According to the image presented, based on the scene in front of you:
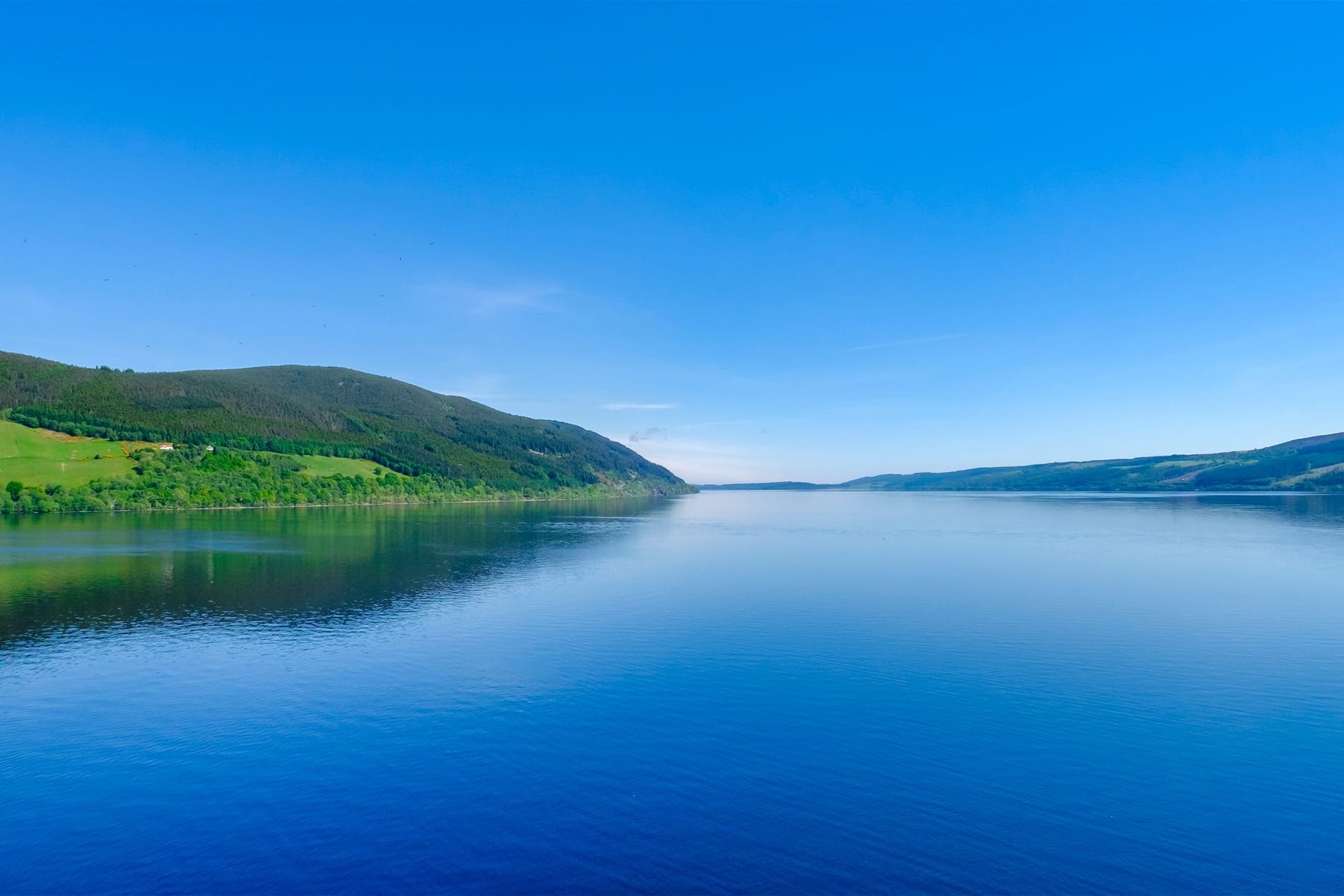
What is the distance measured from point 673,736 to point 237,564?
59399 mm

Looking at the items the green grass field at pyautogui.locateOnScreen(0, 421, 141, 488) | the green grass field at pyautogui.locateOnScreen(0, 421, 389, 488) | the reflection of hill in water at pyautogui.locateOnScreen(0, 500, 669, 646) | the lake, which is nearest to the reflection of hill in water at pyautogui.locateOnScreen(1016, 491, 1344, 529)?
the lake

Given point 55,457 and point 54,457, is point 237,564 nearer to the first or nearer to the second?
point 54,457

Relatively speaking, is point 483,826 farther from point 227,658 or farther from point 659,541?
point 659,541

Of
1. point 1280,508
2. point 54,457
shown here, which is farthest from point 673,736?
point 54,457

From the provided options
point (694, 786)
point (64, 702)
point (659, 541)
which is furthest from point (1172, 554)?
point (64, 702)

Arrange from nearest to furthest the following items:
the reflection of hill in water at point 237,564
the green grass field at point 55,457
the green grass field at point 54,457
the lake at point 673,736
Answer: the lake at point 673,736 < the reflection of hill in water at point 237,564 < the green grass field at point 54,457 < the green grass field at point 55,457

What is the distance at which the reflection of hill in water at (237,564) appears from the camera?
4547 centimetres

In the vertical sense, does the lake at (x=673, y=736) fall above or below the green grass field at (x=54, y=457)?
below

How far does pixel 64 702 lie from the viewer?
2778 cm

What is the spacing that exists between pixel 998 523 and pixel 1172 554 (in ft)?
161

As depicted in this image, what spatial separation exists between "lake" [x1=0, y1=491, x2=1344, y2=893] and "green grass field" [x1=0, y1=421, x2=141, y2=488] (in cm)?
12208

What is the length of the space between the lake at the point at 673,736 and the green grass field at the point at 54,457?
12208 cm

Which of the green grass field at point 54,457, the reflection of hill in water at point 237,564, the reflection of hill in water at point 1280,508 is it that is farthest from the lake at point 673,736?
the green grass field at point 54,457

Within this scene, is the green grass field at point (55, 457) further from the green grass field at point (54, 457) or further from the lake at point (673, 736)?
the lake at point (673, 736)
